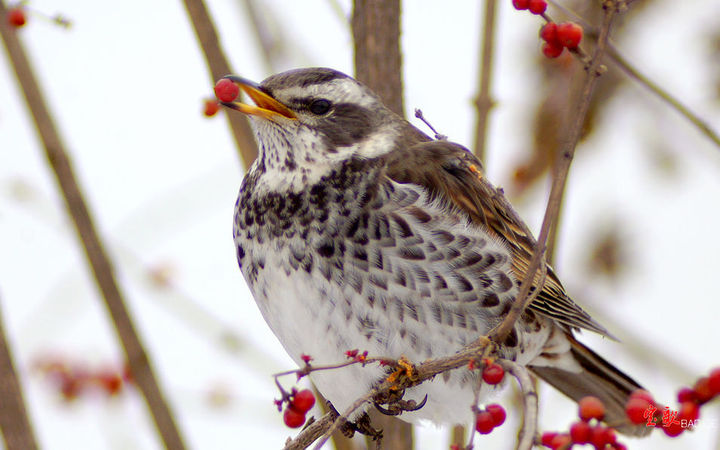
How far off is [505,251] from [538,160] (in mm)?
1140

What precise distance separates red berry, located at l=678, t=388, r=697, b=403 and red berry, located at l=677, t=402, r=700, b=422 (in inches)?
0.5

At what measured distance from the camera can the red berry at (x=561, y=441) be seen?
1809 mm

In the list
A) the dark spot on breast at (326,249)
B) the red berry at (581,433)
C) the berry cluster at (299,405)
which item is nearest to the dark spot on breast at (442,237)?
the dark spot on breast at (326,249)

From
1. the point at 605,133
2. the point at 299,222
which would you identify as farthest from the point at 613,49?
the point at 605,133

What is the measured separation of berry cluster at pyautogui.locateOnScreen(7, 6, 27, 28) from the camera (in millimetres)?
2545

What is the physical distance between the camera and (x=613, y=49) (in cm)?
211

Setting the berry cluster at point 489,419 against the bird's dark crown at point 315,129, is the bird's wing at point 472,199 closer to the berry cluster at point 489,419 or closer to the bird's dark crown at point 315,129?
the bird's dark crown at point 315,129

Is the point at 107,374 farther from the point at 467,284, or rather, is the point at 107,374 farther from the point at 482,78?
the point at 482,78

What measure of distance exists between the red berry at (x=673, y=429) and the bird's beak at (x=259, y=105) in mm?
1428

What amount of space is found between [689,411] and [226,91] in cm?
146

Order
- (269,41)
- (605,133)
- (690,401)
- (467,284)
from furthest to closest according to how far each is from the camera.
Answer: (605,133)
(269,41)
(467,284)
(690,401)

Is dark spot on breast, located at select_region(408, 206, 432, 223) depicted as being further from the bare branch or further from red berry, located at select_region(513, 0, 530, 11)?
red berry, located at select_region(513, 0, 530, 11)

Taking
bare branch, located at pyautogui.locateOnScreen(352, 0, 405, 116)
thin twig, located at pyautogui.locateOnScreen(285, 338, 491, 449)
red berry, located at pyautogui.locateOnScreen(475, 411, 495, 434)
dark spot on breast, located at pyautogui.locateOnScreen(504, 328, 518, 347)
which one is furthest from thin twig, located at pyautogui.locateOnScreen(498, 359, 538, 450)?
bare branch, located at pyautogui.locateOnScreen(352, 0, 405, 116)

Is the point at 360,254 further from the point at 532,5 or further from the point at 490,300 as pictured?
the point at 532,5
